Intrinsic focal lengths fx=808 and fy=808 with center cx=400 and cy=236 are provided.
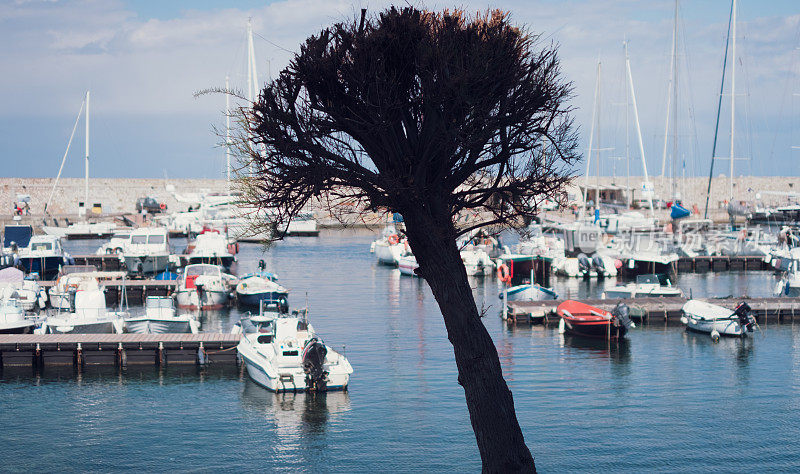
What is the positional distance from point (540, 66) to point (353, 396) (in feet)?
57.0

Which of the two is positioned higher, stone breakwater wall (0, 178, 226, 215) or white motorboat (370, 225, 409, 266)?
stone breakwater wall (0, 178, 226, 215)

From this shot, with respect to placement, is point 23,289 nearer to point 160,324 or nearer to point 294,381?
point 160,324

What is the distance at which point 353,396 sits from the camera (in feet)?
89.6

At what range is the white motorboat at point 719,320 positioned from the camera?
36.8 meters

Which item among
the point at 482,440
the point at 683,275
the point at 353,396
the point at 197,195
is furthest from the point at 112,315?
the point at 197,195

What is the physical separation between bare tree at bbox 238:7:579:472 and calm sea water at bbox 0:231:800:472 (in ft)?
33.8

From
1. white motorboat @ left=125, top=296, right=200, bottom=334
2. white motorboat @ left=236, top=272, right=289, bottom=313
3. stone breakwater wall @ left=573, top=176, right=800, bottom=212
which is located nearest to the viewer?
white motorboat @ left=125, top=296, right=200, bottom=334

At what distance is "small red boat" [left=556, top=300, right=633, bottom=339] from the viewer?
36.0 metres

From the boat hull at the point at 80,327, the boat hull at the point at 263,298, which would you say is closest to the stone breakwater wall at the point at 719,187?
the boat hull at the point at 263,298

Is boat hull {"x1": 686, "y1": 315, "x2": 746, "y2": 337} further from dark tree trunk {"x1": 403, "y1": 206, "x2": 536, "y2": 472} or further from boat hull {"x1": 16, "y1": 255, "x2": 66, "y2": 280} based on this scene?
boat hull {"x1": 16, "y1": 255, "x2": 66, "y2": 280}

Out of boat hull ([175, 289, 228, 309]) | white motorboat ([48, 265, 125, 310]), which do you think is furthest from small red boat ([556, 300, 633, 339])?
white motorboat ([48, 265, 125, 310])

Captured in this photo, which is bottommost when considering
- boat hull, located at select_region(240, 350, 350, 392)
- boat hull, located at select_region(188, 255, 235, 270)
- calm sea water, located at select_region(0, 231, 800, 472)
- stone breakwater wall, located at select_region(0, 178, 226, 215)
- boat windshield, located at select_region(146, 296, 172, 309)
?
calm sea water, located at select_region(0, 231, 800, 472)

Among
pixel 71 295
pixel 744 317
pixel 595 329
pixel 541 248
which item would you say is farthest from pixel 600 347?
pixel 71 295

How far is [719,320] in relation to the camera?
122 feet
